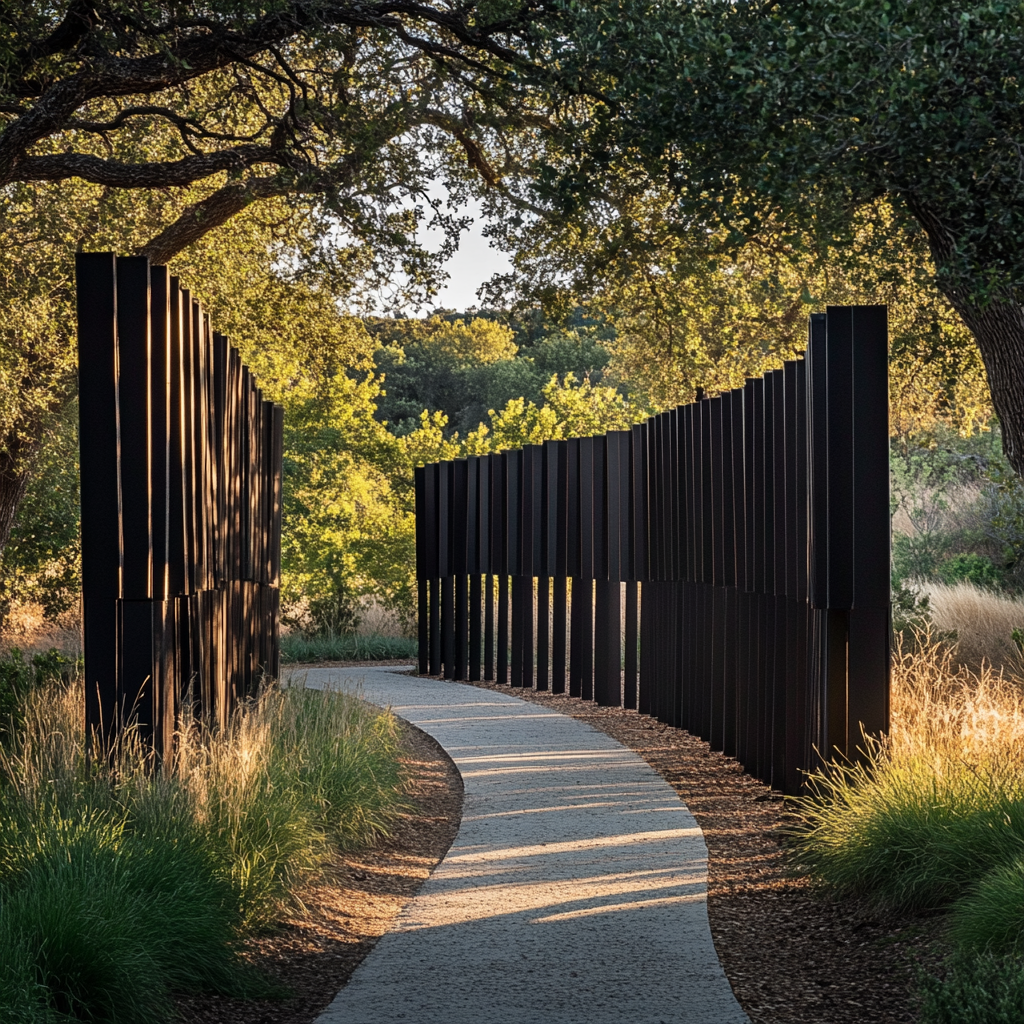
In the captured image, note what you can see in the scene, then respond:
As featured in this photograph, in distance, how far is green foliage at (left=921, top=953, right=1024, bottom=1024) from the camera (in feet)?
11.2

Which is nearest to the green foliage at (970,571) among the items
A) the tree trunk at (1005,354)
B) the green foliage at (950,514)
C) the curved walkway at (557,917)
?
the green foliage at (950,514)

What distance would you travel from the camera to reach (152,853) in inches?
179

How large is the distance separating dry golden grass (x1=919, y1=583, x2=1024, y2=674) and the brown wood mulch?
4166 millimetres

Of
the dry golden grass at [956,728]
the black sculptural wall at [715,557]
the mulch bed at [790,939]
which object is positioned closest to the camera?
the mulch bed at [790,939]

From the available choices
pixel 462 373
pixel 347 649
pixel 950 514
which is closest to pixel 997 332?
pixel 347 649

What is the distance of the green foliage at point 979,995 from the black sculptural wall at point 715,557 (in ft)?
8.67

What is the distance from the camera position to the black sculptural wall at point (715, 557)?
20.7ft

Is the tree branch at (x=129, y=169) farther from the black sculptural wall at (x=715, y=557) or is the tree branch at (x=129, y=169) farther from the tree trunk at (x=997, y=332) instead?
the tree trunk at (x=997, y=332)

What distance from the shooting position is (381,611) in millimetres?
21141

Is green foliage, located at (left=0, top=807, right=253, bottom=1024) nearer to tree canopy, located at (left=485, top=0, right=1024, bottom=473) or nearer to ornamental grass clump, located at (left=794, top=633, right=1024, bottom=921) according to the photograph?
ornamental grass clump, located at (left=794, top=633, right=1024, bottom=921)

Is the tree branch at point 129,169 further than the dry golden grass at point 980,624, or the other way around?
the dry golden grass at point 980,624

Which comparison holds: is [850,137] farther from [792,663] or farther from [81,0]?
[81,0]

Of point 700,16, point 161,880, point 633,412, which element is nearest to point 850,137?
point 700,16

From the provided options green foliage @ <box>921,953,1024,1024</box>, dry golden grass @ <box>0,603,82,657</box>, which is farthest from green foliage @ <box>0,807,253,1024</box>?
dry golden grass @ <box>0,603,82,657</box>
